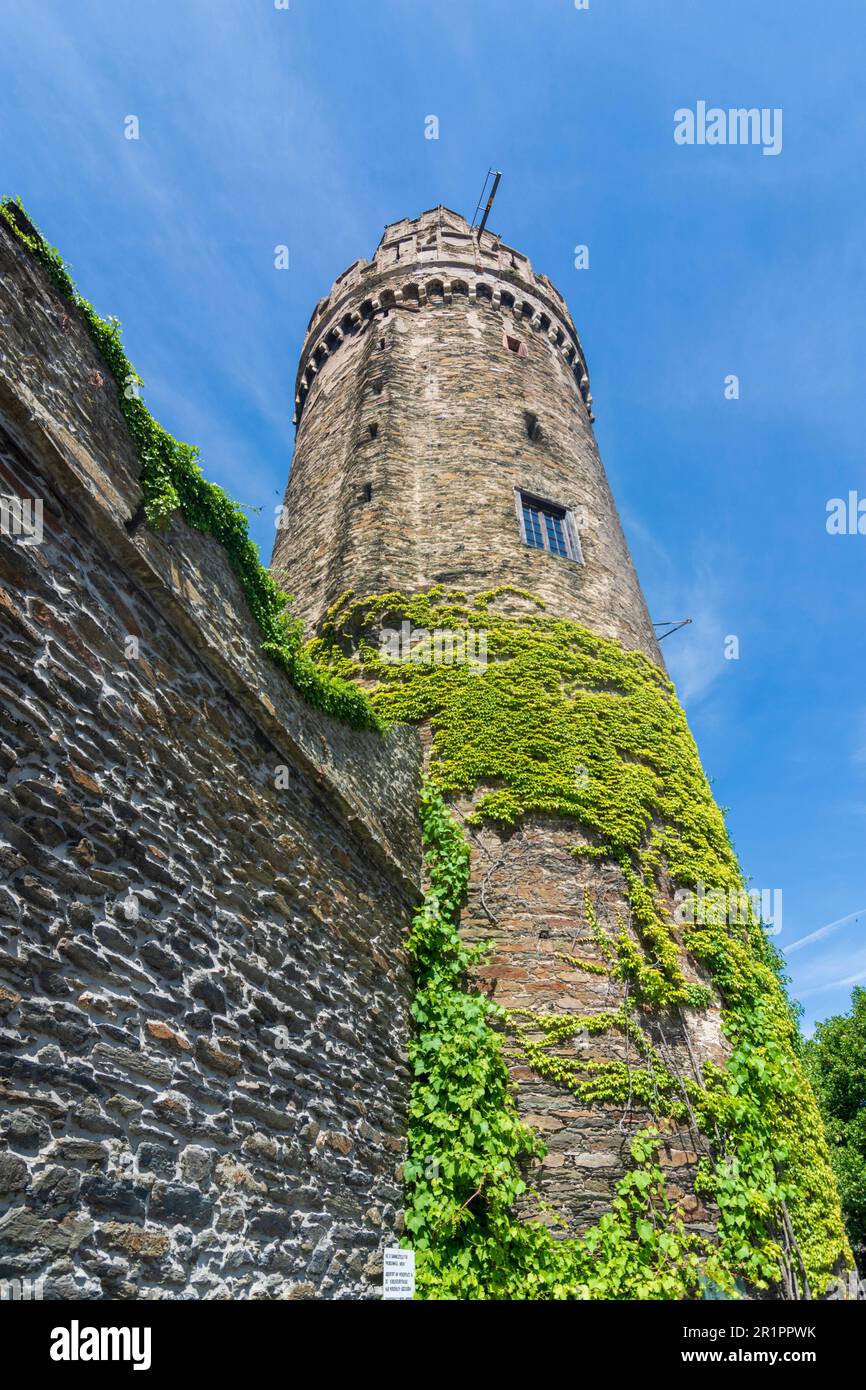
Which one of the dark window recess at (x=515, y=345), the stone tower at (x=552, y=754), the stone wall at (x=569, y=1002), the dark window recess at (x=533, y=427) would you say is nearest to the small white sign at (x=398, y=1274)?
the stone tower at (x=552, y=754)

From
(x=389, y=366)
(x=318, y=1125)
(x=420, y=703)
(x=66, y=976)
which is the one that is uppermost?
(x=389, y=366)

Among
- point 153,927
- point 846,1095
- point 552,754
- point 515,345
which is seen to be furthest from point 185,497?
point 846,1095

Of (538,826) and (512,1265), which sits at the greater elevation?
(538,826)

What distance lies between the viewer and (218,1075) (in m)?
4.41

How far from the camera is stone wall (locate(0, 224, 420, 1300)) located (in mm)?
3477

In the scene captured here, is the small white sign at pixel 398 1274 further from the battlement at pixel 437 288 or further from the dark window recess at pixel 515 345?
the battlement at pixel 437 288

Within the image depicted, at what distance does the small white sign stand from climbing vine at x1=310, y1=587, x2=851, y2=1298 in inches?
5.5

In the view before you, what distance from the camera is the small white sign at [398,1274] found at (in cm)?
529

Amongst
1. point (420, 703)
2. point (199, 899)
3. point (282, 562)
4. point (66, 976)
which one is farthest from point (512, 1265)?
point (282, 562)

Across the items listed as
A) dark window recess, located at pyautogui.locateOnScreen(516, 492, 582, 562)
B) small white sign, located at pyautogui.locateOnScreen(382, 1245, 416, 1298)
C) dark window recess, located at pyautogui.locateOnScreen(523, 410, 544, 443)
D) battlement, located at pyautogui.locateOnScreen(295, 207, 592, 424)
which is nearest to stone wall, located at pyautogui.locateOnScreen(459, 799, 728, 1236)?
small white sign, located at pyautogui.locateOnScreen(382, 1245, 416, 1298)

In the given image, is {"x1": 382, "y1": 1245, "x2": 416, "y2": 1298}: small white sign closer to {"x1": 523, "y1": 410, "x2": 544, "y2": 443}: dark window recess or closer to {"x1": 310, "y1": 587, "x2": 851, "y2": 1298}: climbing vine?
{"x1": 310, "y1": 587, "x2": 851, "y2": 1298}: climbing vine
